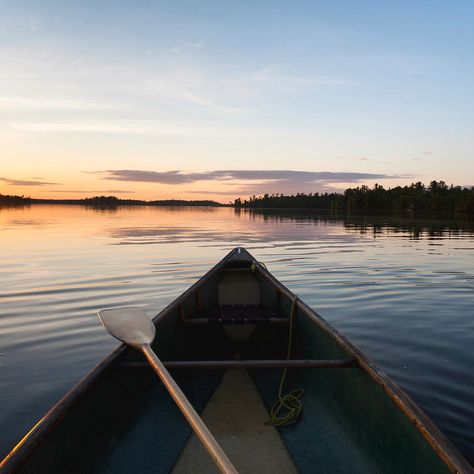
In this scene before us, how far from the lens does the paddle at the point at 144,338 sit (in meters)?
2.47

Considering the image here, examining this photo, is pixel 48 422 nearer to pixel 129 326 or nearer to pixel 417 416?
pixel 129 326

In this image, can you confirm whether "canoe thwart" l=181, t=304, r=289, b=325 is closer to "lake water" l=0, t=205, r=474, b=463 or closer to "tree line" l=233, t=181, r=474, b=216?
"lake water" l=0, t=205, r=474, b=463

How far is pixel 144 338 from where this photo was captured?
141 inches

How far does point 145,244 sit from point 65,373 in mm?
17432

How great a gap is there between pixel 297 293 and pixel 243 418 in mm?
7227

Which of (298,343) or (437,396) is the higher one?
(298,343)

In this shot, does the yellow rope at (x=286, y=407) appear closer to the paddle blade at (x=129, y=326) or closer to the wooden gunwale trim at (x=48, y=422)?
the paddle blade at (x=129, y=326)

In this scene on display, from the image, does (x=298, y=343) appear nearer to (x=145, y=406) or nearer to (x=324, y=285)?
(x=145, y=406)

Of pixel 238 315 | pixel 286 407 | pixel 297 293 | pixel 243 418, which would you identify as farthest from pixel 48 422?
pixel 297 293

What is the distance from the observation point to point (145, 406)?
3830mm

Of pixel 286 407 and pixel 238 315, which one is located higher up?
pixel 238 315

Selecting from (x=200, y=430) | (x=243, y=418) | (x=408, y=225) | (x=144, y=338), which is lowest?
(x=243, y=418)

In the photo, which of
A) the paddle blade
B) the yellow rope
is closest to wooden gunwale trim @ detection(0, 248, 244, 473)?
the paddle blade

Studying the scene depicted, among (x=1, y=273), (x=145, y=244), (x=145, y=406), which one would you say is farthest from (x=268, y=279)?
(x=145, y=244)
